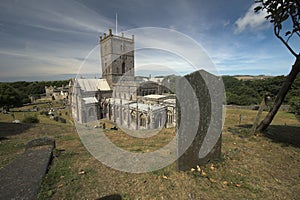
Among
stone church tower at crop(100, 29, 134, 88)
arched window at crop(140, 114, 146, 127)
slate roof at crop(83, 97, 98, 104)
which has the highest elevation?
stone church tower at crop(100, 29, 134, 88)

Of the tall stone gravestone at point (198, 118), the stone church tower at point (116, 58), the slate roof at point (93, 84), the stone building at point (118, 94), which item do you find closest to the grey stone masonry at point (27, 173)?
the tall stone gravestone at point (198, 118)

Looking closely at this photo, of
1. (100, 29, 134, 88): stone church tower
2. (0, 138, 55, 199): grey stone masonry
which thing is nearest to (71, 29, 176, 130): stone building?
(100, 29, 134, 88): stone church tower

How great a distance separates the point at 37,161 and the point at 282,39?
12624 millimetres

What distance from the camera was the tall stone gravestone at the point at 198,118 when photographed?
4.15 metres

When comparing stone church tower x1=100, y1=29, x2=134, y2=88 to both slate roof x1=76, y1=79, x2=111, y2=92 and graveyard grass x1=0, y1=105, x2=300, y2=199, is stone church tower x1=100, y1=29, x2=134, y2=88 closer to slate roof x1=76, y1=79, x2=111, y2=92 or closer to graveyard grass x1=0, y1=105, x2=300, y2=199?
slate roof x1=76, y1=79, x2=111, y2=92

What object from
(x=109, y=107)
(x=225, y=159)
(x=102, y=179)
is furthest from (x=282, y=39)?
(x=109, y=107)

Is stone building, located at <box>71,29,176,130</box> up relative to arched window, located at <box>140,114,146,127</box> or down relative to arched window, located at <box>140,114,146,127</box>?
up

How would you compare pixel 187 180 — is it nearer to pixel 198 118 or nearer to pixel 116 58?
pixel 198 118

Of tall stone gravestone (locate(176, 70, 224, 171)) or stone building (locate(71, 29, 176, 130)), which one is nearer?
tall stone gravestone (locate(176, 70, 224, 171))

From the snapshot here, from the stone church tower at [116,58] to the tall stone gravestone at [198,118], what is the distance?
31.2m

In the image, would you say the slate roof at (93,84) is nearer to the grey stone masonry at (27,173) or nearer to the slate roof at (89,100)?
the slate roof at (89,100)

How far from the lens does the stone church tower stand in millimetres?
32469

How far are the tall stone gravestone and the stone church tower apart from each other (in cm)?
3119

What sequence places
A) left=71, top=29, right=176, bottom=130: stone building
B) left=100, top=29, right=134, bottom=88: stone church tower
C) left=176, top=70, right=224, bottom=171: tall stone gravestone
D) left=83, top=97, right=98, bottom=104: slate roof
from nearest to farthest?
A: left=176, top=70, right=224, bottom=171: tall stone gravestone, left=71, top=29, right=176, bottom=130: stone building, left=83, top=97, right=98, bottom=104: slate roof, left=100, top=29, right=134, bottom=88: stone church tower
